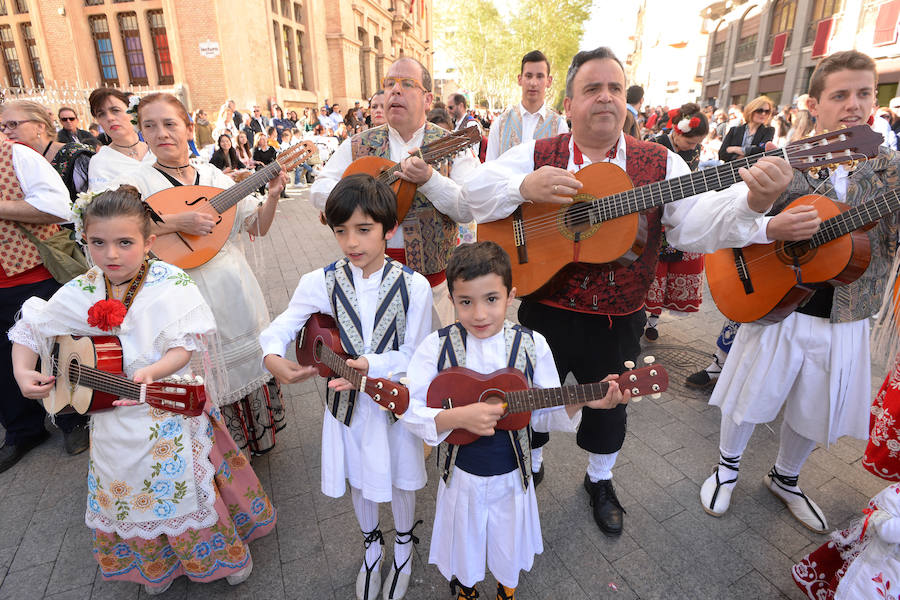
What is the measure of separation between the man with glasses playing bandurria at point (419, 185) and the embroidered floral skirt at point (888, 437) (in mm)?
2016

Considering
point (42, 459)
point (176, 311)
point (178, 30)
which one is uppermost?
point (178, 30)

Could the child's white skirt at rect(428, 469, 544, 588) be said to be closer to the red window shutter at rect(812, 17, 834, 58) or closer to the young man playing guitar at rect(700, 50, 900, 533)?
the young man playing guitar at rect(700, 50, 900, 533)

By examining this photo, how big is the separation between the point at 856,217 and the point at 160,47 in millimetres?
25579

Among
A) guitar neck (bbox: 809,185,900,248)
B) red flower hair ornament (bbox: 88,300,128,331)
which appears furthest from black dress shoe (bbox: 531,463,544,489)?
red flower hair ornament (bbox: 88,300,128,331)

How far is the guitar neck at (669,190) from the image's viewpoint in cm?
193

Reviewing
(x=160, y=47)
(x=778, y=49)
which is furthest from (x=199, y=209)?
(x=778, y=49)

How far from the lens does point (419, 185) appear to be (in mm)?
2613

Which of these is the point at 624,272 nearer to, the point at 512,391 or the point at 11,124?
the point at 512,391

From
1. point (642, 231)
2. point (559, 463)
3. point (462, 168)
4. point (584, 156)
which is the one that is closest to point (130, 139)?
point (462, 168)

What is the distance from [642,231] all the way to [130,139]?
3830 mm

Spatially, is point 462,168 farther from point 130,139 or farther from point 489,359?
point 130,139

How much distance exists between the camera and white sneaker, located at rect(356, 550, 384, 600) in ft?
7.07

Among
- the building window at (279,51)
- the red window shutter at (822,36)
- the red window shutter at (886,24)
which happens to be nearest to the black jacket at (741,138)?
the red window shutter at (886,24)

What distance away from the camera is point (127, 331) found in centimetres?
192
